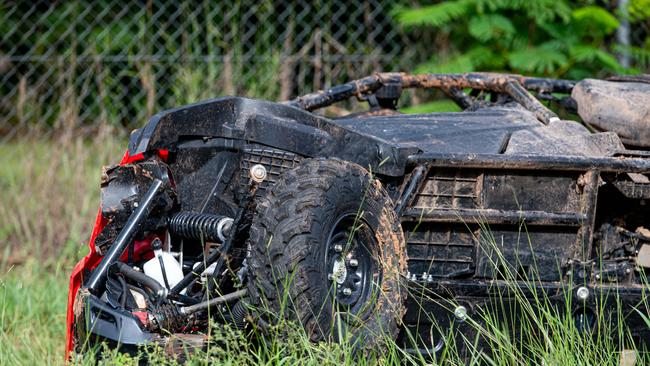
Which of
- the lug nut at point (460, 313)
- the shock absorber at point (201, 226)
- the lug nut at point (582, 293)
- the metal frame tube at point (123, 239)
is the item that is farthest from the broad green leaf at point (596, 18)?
the metal frame tube at point (123, 239)

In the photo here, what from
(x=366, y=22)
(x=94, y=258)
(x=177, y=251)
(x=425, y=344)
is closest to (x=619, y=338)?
(x=425, y=344)

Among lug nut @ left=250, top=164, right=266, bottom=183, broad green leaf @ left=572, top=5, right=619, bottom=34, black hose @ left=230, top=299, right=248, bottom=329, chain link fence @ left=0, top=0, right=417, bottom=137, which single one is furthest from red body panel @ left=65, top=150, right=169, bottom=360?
broad green leaf @ left=572, top=5, right=619, bottom=34

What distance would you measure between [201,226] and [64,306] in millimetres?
2048

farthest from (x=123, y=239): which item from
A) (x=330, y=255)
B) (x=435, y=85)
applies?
(x=435, y=85)

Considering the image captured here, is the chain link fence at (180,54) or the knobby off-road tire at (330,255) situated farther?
the chain link fence at (180,54)

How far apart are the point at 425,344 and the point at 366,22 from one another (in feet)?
17.5

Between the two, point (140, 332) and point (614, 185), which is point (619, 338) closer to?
point (614, 185)

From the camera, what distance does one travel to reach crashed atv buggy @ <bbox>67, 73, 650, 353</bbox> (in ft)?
11.2

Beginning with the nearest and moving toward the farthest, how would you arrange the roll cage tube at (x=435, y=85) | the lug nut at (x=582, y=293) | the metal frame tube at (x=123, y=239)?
the metal frame tube at (x=123, y=239)
the lug nut at (x=582, y=293)
the roll cage tube at (x=435, y=85)

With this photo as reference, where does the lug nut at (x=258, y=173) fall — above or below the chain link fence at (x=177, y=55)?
above

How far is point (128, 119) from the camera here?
324 inches

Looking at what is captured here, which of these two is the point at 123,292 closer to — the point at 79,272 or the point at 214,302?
the point at 79,272

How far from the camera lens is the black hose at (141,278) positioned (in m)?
3.55

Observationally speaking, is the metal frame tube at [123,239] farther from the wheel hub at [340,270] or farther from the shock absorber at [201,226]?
the wheel hub at [340,270]
